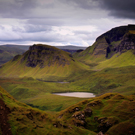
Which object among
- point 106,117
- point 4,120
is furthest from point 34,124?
point 106,117

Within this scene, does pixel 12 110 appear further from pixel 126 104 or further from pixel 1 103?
pixel 126 104

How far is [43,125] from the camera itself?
87625mm

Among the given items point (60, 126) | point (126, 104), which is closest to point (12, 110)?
point (60, 126)

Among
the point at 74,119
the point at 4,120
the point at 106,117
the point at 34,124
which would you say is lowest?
the point at 74,119

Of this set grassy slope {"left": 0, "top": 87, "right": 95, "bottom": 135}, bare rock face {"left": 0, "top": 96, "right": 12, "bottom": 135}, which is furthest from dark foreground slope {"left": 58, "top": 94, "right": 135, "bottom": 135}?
bare rock face {"left": 0, "top": 96, "right": 12, "bottom": 135}

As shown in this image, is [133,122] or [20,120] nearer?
[20,120]

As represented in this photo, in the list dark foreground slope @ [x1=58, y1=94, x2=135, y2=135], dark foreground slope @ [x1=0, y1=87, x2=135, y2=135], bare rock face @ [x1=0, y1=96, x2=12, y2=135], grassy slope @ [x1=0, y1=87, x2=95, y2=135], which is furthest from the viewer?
dark foreground slope @ [x1=58, y1=94, x2=135, y2=135]

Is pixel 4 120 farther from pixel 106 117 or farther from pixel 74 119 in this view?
pixel 106 117

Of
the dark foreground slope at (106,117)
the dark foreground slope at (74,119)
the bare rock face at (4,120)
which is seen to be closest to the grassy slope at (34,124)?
the dark foreground slope at (74,119)

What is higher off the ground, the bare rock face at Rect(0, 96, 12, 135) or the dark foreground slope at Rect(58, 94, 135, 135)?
the bare rock face at Rect(0, 96, 12, 135)

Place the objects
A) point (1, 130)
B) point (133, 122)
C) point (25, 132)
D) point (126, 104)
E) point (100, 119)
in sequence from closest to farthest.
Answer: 1. point (1, 130)
2. point (25, 132)
3. point (133, 122)
4. point (100, 119)
5. point (126, 104)

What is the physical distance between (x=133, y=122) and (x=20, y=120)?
201 feet

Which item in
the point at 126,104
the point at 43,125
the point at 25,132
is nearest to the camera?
the point at 25,132

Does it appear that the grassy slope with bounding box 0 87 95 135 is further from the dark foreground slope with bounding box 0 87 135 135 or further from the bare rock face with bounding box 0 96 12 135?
the bare rock face with bounding box 0 96 12 135
